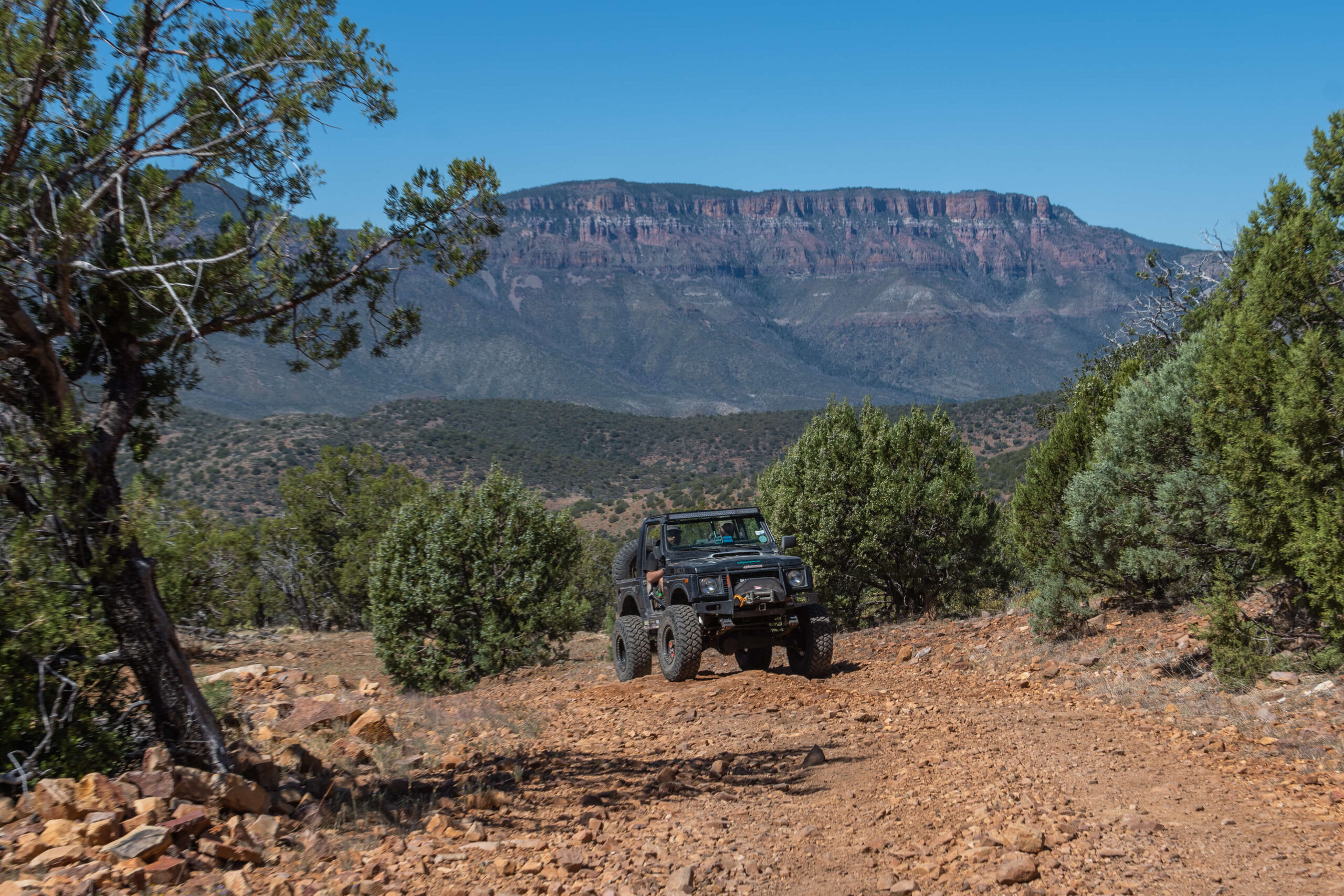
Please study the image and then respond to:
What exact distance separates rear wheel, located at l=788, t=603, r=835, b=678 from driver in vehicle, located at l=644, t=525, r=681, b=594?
79.2 inches

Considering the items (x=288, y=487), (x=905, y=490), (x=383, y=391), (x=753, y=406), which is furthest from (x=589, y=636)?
(x=753, y=406)

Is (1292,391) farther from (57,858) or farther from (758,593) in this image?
(57,858)

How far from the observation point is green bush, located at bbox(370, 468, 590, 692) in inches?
723

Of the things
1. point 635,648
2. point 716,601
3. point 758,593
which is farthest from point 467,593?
point 758,593

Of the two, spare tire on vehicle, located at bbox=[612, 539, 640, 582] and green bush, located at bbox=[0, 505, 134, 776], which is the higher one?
green bush, located at bbox=[0, 505, 134, 776]

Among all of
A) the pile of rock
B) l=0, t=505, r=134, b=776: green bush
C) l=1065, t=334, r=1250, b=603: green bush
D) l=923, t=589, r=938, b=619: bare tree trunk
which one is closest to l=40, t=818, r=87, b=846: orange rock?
the pile of rock

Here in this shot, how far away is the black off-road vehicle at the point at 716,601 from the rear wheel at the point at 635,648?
0.01 meters

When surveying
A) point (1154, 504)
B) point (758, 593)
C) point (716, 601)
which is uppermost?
point (1154, 504)

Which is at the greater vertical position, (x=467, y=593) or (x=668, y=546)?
(x=668, y=546)

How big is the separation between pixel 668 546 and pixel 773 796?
20.4ft

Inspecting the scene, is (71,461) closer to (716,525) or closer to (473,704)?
(473,704)

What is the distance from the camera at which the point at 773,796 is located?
Result: 7.14m

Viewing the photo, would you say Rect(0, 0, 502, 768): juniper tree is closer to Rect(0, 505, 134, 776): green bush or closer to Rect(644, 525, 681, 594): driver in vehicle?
Rect(0, 505, 134, 776): green bush

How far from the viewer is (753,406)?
169250 mm
